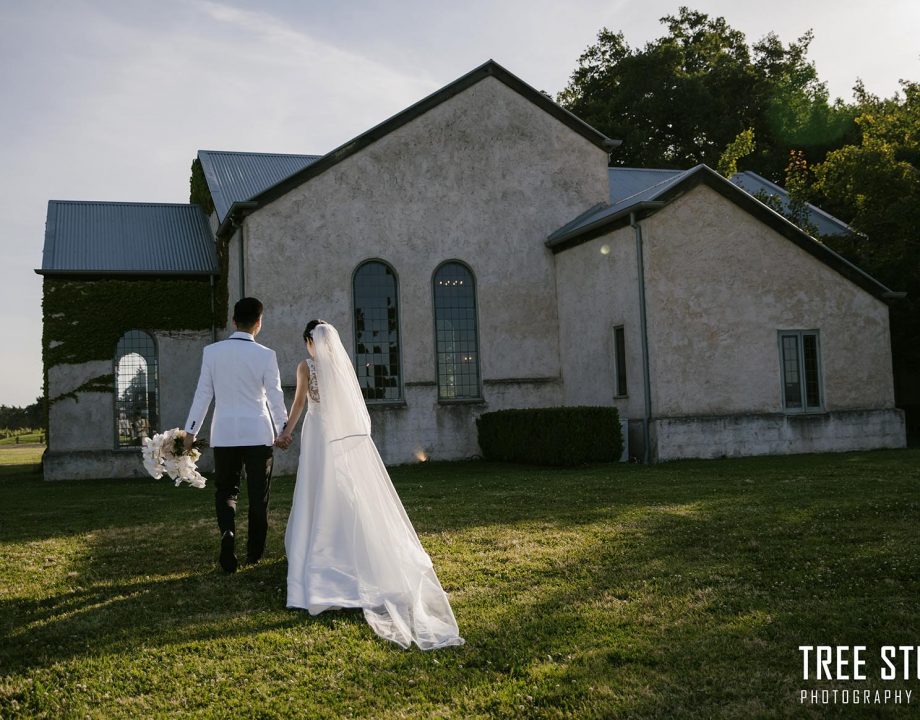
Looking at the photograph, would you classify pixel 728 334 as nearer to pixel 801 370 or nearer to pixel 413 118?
pixel 801 370

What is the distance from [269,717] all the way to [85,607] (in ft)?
10.4

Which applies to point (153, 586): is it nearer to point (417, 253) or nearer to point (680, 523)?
point (680, 523)

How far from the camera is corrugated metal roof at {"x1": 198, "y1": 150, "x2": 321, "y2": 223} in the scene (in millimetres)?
24781

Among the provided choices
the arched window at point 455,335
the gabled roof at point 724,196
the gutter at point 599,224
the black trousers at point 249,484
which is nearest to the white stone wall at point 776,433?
the gabled roof at point 724,196

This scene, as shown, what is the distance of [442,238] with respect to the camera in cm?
2184

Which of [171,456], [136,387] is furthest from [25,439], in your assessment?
[171,456]

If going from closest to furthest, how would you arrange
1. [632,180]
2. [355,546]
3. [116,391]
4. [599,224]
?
1. [355,546]
2. [599,224]
3. [116,391]
4. [632,180]

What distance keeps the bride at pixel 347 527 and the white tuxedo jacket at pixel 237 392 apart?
280 mm

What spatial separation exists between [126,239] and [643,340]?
48.8 ft

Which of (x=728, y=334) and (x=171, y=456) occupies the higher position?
(x=728, y=334)

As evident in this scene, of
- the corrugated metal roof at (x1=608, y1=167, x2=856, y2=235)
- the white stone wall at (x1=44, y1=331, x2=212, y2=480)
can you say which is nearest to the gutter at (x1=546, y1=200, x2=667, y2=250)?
the corrugated metal roof at (x1=608, y1=167, x2=856, y2=235)

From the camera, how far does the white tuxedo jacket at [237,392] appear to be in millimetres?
8055

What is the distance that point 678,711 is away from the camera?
4270mm

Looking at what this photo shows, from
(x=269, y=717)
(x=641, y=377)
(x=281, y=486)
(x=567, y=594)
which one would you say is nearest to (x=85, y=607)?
(x=269, y=717)
